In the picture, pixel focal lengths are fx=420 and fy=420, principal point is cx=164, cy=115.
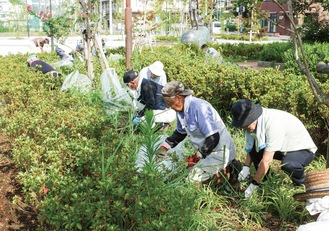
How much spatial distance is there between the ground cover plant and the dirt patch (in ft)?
0.41

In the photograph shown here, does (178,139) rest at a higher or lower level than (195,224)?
higher

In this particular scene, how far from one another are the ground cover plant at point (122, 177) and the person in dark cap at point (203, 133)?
183 millimetres

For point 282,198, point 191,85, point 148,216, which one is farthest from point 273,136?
point 191,85

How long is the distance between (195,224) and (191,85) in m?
3.17

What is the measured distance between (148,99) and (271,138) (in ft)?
7.12

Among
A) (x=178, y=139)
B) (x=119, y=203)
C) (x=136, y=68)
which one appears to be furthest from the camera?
(x=136, y=68)

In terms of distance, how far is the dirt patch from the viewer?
10.2ft

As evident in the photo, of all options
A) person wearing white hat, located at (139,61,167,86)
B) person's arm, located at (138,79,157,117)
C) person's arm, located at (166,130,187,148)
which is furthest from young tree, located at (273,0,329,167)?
person wearing white hat, located at (139,61,167,86)

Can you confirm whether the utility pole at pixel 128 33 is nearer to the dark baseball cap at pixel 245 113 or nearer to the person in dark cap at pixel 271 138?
the person in dark cap at pixel 271 138

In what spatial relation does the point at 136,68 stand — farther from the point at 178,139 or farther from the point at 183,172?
the point at 183,172

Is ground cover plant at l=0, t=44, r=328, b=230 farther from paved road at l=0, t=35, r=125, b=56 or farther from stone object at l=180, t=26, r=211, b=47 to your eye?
stone object at l=180, t=26, r=211, b=47

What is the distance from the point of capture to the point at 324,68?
264 cm

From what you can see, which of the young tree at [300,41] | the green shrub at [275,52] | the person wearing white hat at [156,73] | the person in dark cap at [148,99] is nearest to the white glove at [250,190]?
the young tree at [300,41]

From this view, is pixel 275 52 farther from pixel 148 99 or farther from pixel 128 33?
pixel 148 99
